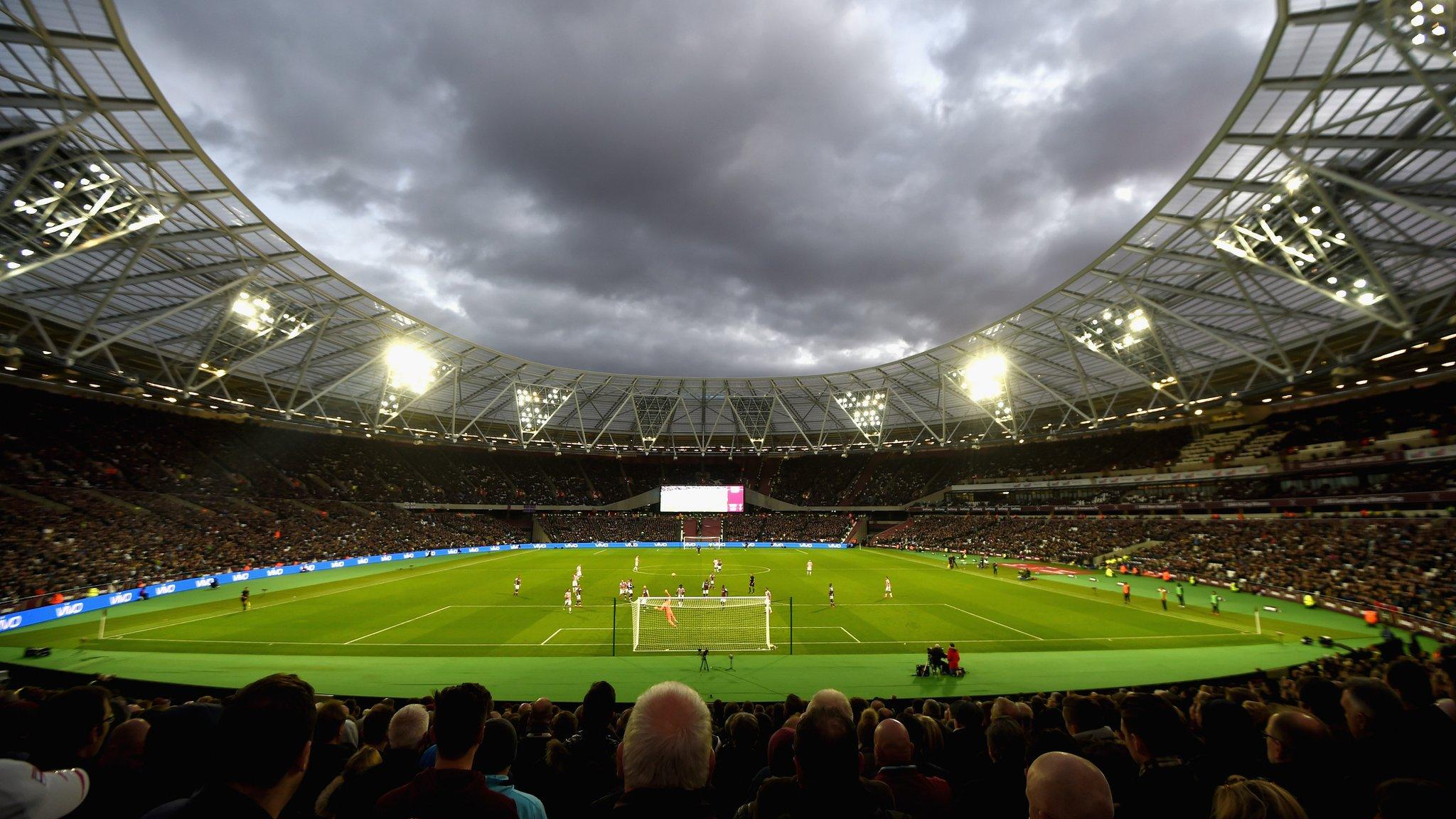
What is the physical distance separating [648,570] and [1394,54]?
158ft

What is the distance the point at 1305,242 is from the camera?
2478 centimetres

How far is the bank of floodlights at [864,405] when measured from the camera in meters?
65.2

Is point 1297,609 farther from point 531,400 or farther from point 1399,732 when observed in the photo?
point 531,400

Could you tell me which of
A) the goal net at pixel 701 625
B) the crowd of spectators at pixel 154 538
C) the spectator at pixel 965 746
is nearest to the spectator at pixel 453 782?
the spectator at pixel 965 746

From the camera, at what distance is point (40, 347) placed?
3375 cm

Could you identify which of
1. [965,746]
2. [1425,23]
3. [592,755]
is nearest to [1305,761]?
[965,746]

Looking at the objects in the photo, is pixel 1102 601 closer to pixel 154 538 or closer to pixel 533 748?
pixel 533 748

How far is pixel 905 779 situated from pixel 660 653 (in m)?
18.3

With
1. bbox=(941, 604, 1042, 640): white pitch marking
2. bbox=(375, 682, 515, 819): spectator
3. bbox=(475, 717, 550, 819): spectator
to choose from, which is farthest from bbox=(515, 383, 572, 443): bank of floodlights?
bbox=(375, 682, 515, 819): spectator

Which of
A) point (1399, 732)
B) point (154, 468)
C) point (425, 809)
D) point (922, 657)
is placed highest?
point (154, 468)

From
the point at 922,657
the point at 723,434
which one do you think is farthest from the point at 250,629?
the point at 723,434

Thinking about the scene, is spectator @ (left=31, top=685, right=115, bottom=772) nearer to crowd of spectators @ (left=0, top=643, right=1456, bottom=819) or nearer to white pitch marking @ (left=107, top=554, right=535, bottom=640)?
crowd of spectators @ (left=0, top=643, right=1456, bottom=819)

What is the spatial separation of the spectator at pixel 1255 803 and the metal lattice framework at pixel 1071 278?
22.0 meters

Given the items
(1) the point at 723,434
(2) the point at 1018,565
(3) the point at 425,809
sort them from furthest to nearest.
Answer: (1) the point at 723,434 → (2) the point at 1018,565 → (3) the point at 425,809
